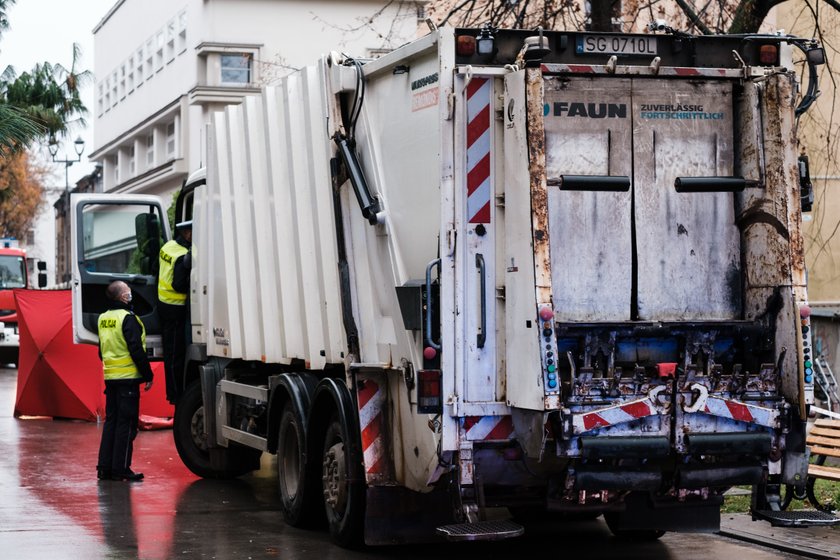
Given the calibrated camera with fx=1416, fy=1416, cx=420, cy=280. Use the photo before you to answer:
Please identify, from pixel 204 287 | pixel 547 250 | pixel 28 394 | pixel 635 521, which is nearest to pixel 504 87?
pixel 547 250

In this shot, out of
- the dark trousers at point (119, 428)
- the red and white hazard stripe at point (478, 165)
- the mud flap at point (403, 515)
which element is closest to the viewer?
the red and white hazard stripe at point (478, 165)

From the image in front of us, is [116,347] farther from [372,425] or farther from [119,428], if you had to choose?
[372,425]

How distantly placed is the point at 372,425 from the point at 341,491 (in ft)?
1.91

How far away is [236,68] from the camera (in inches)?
1619

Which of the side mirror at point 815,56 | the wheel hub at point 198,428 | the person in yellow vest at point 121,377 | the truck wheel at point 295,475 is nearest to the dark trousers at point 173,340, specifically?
the person in yellow vest at point 121,377

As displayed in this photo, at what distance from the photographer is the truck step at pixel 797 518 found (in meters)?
7.69

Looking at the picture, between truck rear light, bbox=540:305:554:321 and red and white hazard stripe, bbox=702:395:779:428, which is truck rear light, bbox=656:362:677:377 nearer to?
red and white hazard stripe, bbox=702:395:779:428

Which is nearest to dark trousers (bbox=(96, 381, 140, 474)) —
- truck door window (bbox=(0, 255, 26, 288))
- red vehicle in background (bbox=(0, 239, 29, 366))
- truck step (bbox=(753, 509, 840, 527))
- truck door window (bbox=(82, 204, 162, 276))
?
truck door window (bbox=(82, 204, 162, 276))

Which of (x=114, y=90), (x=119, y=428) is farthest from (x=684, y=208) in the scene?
(x=114, y=90)

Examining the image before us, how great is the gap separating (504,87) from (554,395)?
1.64 meters

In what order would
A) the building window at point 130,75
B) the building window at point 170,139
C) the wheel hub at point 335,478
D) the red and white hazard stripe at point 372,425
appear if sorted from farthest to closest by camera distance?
the building window at point 130,75 < the building window at point 170,139 < the wheel hub at point 335,478 < the red and white hazard stripe at point 372,425

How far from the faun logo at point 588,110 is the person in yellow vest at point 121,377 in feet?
18.9

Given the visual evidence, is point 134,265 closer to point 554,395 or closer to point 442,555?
point 442,555

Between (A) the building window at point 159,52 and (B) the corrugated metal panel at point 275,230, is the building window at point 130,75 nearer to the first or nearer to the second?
(A) the building window at point 159,52
